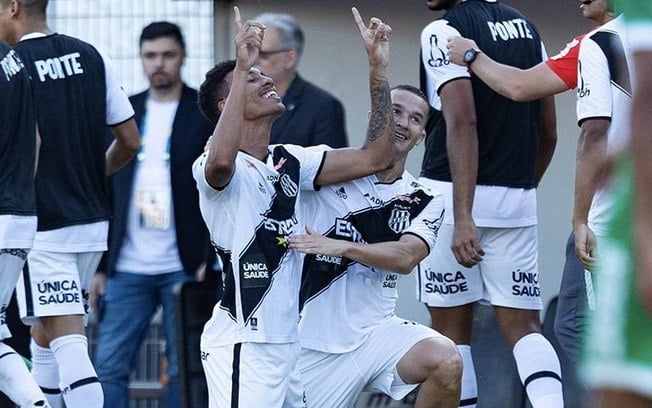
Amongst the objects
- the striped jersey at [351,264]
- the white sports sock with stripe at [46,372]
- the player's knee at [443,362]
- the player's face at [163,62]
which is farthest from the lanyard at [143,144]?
the player's knee at [443,362]

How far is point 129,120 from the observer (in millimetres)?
6141

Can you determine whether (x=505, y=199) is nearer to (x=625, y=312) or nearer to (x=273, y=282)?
(x=273, y=282)

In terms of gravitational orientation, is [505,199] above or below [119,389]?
above

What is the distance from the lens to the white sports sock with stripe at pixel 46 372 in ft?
19.9

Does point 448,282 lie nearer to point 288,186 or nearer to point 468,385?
point 468,385

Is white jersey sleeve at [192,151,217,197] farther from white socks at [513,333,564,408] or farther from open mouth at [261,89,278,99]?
white socks at [513,333,564,408]

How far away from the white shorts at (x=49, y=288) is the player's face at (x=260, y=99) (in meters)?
1.46

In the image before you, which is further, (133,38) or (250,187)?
(133,38)

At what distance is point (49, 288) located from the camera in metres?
5.74

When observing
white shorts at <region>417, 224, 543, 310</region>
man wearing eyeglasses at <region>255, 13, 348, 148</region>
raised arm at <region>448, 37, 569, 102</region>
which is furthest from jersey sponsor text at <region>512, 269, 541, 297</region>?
man wearing eyeglasses at <region>255, 13, 348, 148</region>

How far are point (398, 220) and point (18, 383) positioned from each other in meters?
1.68

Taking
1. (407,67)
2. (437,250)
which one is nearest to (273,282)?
(437,250)

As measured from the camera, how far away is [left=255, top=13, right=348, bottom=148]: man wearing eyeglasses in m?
6.15

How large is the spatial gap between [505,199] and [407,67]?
1.69 m
